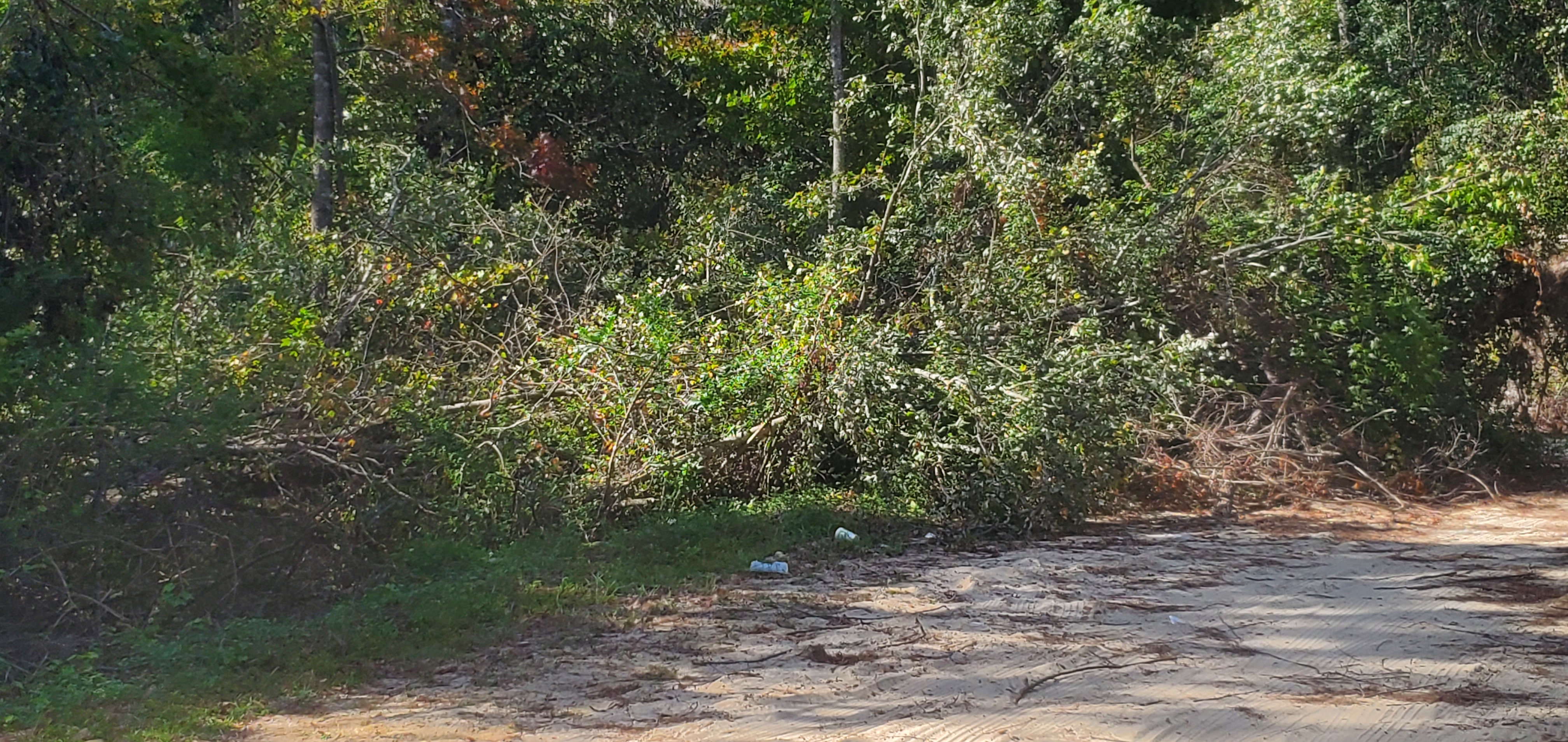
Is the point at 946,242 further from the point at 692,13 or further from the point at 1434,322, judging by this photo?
the point at 692,13

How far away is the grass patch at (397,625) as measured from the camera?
4.96m

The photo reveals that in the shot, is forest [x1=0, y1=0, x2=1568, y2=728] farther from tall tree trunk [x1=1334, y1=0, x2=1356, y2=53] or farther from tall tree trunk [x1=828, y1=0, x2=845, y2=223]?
tall tree trunk [x1=1334, y1=0, x2=1356, y2=53]

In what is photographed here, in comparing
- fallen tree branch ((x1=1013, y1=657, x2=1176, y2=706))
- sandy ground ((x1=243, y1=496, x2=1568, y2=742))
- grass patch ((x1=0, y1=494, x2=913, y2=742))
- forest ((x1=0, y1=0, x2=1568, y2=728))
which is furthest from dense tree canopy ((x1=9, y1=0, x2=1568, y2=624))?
fallen tree branch ((x1=1013, y1=657, x2=1176, y2=706))

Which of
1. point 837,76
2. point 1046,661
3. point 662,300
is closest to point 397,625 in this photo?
point 1046,661

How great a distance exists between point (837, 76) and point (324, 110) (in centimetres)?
540

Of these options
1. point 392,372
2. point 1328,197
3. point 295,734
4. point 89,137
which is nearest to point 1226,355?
point 1328,197

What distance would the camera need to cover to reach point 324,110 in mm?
11773

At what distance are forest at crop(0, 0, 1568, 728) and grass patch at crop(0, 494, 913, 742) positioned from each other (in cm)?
4

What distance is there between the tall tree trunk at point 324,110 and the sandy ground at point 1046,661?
19.7 ft

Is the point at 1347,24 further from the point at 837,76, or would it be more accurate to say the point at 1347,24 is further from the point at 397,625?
the point at 397,625

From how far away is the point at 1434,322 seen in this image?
12164mm

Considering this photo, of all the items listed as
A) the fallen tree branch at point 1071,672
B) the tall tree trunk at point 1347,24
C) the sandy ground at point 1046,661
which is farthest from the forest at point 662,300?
the fallen tree branch at point 1071,672

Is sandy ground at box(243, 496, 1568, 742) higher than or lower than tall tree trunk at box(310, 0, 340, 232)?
lower

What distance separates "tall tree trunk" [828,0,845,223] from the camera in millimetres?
13625
